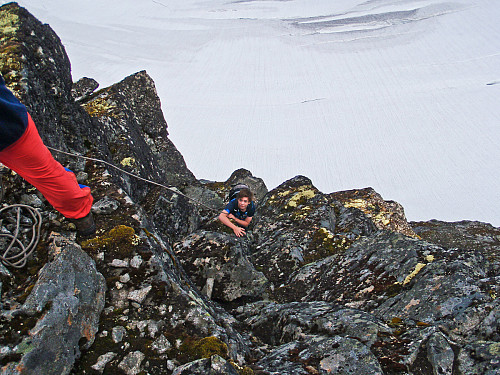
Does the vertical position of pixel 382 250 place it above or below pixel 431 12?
below

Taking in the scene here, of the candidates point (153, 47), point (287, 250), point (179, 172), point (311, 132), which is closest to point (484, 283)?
point (287, 250)

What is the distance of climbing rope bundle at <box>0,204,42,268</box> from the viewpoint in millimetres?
4117

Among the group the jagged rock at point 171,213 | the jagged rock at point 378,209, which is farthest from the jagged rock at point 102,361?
the jagged rock at point 378,209

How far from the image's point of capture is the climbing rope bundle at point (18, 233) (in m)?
4.12

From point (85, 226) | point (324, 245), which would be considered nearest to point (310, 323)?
point (85, 226)

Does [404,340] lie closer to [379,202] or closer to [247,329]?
[247,329]

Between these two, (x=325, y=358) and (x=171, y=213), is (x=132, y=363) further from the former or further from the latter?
(x=171, y=213)

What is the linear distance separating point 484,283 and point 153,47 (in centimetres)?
3959

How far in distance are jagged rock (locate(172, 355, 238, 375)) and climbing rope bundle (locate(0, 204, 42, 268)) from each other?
2243 mm

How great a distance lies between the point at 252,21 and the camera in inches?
1558

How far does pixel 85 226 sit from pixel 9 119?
163 cm

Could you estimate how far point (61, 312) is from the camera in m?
3.55

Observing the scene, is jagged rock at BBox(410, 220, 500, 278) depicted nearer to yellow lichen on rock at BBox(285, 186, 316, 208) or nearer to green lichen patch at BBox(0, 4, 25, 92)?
yellow lichen on rock at BBox(285, 186, 316, 208)

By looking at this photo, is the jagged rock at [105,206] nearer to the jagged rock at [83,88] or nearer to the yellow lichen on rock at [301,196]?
the yellow lichen on rock at [301,196]
